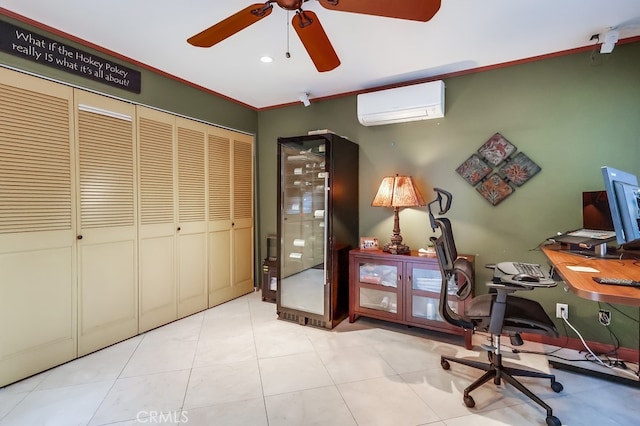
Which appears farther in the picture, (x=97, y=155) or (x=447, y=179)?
(x=447, y=179)

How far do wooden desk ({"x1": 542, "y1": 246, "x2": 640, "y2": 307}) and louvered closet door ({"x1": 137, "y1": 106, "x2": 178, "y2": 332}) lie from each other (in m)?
3.12

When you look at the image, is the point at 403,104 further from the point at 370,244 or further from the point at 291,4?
the point at 291,4

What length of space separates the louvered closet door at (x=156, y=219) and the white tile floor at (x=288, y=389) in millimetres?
364

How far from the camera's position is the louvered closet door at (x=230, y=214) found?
11.3ft

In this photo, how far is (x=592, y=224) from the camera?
7.42ft

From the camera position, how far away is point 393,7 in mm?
1426

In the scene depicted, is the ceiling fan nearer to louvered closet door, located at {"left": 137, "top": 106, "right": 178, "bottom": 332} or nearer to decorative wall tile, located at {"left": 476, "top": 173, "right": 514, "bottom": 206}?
louvered closet door, located at {"left": 137, "top": 106, "right": 178, "bottom": 332}

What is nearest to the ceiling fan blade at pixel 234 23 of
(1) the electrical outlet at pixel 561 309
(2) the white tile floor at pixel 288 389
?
(2) the white tile floor at pixel 288 389

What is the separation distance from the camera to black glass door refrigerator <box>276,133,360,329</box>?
9.45 ft

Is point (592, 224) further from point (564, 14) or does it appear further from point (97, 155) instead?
point (97, 155)

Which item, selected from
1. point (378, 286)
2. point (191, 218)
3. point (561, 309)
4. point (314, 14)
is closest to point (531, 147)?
point (561, 309)

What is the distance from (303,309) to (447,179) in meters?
1.93

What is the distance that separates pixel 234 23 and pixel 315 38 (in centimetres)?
44

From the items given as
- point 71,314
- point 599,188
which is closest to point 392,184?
point 599,188
